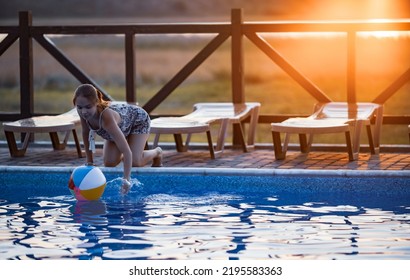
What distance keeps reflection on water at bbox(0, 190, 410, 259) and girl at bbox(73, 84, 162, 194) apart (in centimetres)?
37

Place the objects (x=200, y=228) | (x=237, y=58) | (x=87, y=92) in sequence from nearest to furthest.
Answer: (x=200, y=228)
(x=87, y=92)
(x=237, y=58)

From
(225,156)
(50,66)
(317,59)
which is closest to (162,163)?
(225,156)

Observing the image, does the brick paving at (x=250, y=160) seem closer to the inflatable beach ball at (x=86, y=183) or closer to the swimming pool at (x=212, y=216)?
the swimming pool at (x=212, y=216)

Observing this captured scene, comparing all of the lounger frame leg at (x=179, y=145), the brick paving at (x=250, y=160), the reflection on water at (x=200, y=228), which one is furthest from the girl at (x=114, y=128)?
the lounger frame leg at (x=179, y=145)

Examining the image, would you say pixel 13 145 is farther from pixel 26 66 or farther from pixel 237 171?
pixel 237 171

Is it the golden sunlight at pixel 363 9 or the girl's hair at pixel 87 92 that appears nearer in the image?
the girl's hair at pixel 87 92

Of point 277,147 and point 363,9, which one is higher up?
point 363,9

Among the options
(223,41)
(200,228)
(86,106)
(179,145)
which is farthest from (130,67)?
(200,228)

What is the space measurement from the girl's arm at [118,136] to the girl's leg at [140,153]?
0.83 m

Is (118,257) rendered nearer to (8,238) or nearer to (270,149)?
(8,238)

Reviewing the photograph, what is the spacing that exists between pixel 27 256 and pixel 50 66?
92.1 ft

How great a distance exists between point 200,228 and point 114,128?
1.27 m

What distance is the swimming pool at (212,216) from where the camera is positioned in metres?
5.42

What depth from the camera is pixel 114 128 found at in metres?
6.93
